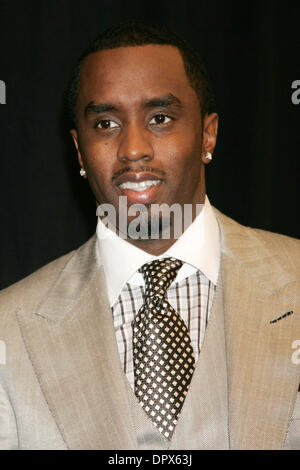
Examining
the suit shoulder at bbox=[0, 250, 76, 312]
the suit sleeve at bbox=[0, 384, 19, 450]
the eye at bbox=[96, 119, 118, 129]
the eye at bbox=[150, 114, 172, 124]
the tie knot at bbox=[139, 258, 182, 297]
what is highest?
the eye at bbox=[150, 114, 172, 124]

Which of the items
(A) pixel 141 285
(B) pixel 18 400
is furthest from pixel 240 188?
(B) pixel 18 400

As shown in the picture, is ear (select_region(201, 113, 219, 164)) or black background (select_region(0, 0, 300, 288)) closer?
ear (select_region(201, 113, 219, 164))

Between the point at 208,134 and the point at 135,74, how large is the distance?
273 mm

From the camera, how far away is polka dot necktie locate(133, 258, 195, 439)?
130 centimetres

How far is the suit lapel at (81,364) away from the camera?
1.28 m

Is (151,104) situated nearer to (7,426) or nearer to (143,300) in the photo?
(143,300)

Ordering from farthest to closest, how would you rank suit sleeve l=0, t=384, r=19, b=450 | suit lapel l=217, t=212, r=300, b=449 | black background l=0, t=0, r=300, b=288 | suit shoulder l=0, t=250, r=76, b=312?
1. black background l=0, t=0, r=300, b=288
2. suit shoulder l=0, t=250, r=76, b=312
3. suit sleeve l=0, t=384, r=19, b=450
4. suit lapel l=217, t=212, r=300, b=449

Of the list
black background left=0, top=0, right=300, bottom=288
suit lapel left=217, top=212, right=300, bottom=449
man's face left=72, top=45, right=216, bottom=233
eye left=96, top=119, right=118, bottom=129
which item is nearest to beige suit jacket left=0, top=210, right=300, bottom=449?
suit lapel left=217, top=212, right=300, bottom=449

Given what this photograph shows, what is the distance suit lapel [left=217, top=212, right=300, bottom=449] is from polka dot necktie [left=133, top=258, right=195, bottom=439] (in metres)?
0.09

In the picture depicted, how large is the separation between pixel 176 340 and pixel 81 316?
8.5 inches

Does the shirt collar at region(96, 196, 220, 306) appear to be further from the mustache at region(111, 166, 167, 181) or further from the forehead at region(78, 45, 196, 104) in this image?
the forehead at region(78, 45, 196, 104)

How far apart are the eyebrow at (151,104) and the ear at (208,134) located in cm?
14

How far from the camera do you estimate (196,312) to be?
1.42m

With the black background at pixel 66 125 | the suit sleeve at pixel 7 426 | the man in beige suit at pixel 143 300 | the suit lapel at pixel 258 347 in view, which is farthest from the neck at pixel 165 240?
the black background at pixel 66 125
